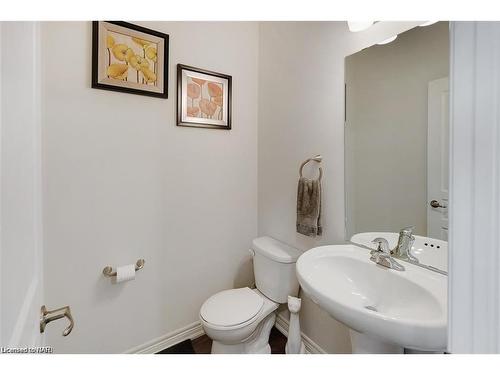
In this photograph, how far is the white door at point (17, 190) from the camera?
1.32ft

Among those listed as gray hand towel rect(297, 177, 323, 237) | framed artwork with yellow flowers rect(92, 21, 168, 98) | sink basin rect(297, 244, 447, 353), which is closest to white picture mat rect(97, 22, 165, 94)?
framed artwork with yellow flowers rect(92, 21, 168, 98)

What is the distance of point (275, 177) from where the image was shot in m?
1.82

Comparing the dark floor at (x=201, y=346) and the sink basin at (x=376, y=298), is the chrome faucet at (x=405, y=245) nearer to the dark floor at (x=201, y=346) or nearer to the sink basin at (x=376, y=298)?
the sink basin at (x=376, y=298)

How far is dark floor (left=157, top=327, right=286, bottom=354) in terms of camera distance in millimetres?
1617

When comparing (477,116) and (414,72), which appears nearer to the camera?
(477,116)

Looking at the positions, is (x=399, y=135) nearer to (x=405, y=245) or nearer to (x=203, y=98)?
(x=405, y=245)

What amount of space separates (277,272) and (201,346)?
0.75 m

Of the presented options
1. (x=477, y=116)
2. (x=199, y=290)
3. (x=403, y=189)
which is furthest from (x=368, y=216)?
(x=199, y=290)

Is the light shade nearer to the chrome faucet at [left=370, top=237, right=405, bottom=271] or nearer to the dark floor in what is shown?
the chrome faucet at [left=370, top=237, right=405, bottom=271]

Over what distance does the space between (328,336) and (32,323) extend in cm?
146

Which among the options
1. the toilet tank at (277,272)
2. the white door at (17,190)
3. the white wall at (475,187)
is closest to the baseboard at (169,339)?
the toilet tank at (277,272)

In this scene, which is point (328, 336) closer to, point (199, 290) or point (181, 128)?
point (199, 290)
